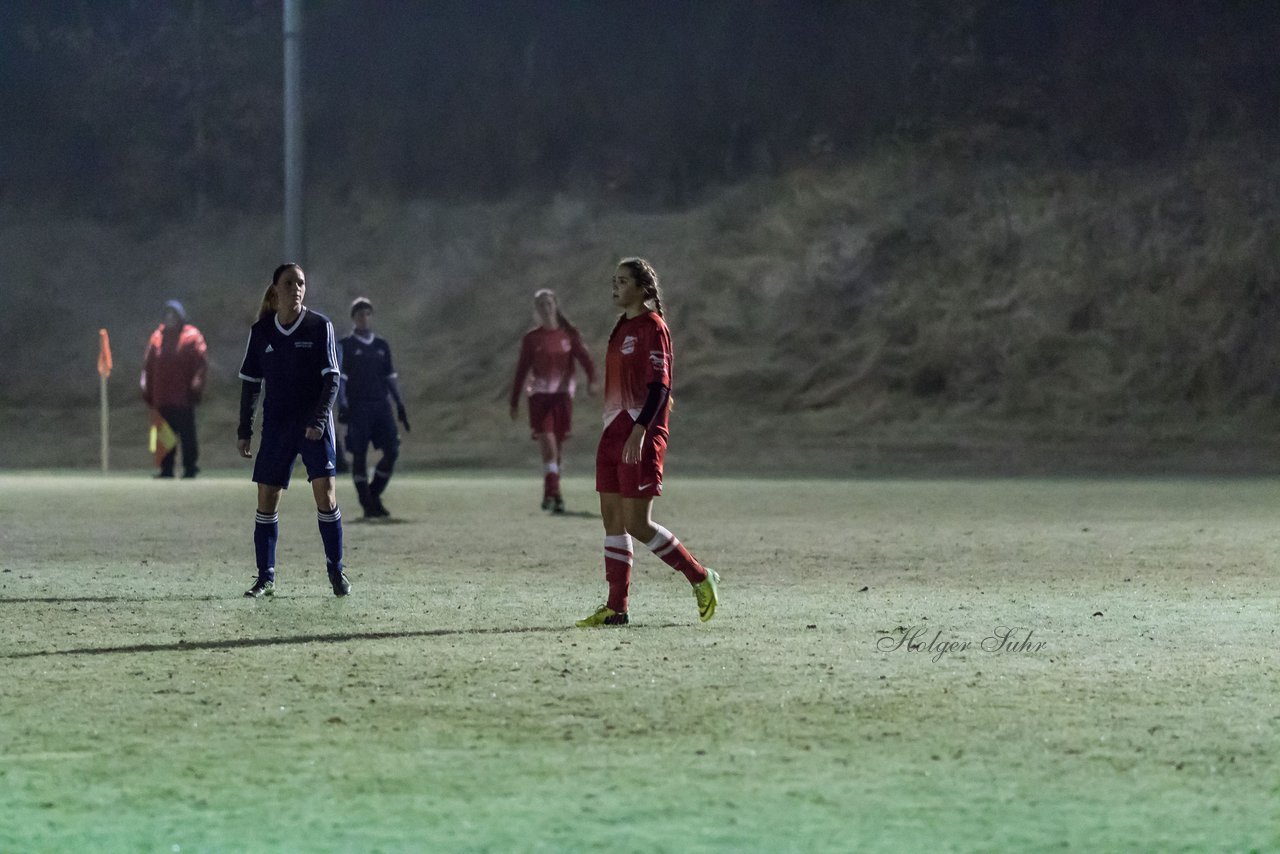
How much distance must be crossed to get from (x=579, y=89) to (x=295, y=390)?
34638mm

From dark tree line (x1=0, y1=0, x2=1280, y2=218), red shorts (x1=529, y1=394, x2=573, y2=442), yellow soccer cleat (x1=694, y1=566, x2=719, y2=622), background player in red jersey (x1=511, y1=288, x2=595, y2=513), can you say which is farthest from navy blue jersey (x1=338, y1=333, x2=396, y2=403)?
dark tree line (x1=0, y1=0, x2=1280, y2=218)

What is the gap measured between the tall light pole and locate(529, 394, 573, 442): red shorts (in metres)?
7.19

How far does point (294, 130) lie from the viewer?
25.1 m

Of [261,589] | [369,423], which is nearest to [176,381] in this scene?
[369,423]

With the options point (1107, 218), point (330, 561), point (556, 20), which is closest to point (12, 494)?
point (330, 561)

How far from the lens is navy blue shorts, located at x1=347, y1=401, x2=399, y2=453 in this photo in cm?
1752

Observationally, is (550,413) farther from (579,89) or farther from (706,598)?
(579,89)

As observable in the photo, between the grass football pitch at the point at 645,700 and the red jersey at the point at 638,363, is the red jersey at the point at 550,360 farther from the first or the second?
the red jersey at the point at 638,363

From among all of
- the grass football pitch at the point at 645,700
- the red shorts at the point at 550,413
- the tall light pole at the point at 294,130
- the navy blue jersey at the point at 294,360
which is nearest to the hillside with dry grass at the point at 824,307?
the tall light pole at the point at 294,130

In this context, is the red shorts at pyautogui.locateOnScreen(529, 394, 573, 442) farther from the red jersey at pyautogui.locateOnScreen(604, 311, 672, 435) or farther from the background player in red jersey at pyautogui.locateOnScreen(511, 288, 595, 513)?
the red jersey at pyautogui.locateOnScreen(604, 311, 672, 435)

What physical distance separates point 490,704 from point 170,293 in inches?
1469

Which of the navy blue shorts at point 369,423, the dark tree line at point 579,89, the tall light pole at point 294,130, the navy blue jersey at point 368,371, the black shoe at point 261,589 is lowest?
the black shoe at point 261,589

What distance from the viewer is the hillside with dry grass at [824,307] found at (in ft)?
111

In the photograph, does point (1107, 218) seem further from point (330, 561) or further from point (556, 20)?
point (330, 561)
